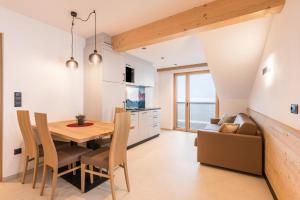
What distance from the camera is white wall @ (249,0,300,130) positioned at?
1.55 meters

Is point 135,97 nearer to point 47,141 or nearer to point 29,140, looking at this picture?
point 29,140

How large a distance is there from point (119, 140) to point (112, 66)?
6.46 feet

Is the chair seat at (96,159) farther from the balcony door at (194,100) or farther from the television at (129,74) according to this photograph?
the balcony door at (194,100)

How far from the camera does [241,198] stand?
194 cm

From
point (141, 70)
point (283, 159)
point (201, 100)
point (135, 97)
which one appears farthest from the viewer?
point (201, 100)

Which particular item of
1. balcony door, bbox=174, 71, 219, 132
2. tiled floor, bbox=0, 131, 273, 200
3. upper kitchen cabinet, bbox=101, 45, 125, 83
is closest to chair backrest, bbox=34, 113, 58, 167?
tiled floor, bbox=0, 131, 273, 200

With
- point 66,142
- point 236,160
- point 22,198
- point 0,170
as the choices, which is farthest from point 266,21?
point 0,170

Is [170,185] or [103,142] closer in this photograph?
[170,185]

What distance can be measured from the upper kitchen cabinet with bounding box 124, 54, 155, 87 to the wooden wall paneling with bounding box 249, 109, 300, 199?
10.8ft

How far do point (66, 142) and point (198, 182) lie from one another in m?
2.13

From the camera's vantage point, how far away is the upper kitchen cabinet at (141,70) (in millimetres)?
4332

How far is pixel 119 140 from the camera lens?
1932mm

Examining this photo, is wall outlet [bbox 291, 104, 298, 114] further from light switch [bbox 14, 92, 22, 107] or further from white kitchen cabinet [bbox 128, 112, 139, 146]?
light switch [bbox 14, 92, 22, 107]

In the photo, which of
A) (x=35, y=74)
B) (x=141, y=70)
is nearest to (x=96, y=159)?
(x=35, y=74)
